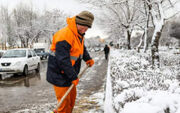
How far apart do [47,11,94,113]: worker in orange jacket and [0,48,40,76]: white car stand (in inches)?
306

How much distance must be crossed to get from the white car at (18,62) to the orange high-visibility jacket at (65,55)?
779 cm

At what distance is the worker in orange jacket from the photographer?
2828 millimetres

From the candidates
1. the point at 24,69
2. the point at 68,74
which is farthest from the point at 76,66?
the point at 24,69

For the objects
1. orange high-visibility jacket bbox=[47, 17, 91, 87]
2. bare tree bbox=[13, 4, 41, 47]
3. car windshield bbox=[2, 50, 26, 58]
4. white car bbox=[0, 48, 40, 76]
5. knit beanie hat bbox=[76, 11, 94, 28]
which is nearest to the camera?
orange high-visibility jacket bbox=[47, 17, 91, 87]

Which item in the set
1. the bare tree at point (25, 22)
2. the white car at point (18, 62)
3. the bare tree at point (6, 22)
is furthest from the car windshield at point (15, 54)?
the bare tree at point (6, 22)

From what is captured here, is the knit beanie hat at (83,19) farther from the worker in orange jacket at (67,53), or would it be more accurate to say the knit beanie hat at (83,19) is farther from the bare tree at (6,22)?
the bare tree at (6,22)

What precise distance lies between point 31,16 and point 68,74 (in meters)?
40.5

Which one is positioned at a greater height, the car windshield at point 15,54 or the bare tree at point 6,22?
the bare tree at point 6,22

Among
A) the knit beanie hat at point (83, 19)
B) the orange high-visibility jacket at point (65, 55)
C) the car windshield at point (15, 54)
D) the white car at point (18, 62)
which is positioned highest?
the knit beanie hat at point (83, 19)

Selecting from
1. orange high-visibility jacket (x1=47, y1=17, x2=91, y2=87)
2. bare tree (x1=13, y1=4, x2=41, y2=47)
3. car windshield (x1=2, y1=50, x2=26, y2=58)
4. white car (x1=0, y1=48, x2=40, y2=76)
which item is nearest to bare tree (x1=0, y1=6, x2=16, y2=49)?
bare tree (x1=13, y1=4, x2=41, y2=47)

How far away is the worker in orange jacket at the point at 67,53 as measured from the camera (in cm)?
283

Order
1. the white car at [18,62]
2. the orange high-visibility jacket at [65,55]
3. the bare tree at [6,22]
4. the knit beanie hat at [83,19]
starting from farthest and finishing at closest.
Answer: the bare tree at [6,22]
the white car at [18,62]
the knit beanie hat at [83,19]
the orange high-visibility jacket at [65,55]

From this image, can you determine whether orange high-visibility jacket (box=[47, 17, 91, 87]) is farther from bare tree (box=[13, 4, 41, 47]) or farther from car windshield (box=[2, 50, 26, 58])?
bare tree (box=[13, 4, 41, 47])

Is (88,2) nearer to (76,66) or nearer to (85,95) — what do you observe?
(85,95)
